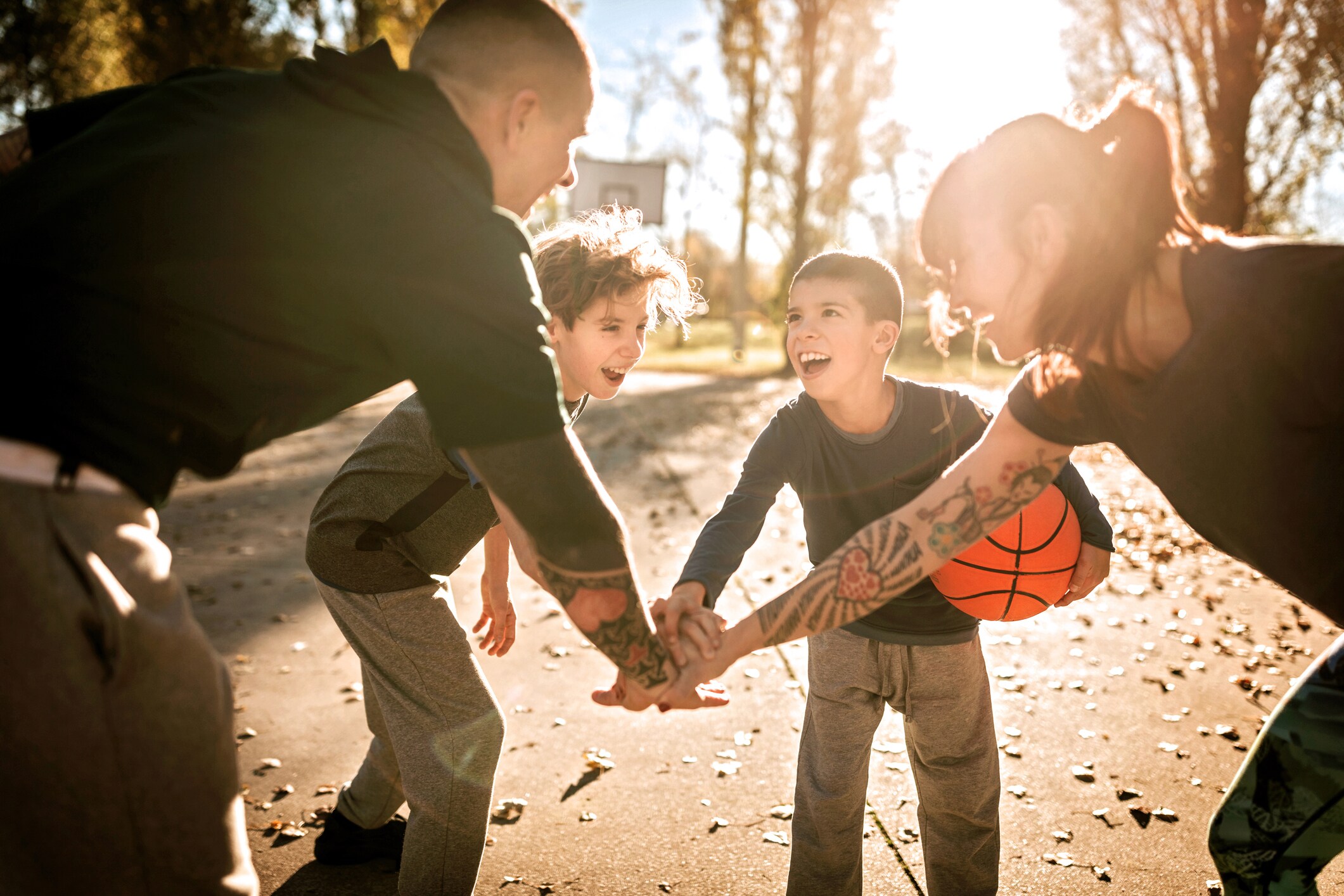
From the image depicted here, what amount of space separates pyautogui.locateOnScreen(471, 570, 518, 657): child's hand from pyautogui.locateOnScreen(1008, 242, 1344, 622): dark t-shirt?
2268mm

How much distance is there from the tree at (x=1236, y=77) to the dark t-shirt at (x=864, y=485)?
56.3 feet

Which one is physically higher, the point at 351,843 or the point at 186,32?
the point at 186,32

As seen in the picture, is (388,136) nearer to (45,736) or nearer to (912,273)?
(45,736)

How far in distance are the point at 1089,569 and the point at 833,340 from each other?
45.3 inches

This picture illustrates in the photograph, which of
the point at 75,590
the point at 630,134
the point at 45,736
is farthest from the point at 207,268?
the point at 630,134

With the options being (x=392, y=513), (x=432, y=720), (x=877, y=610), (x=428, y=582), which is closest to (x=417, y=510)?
(x=392, y=513)

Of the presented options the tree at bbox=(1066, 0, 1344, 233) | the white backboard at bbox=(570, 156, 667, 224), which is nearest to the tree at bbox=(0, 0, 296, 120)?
the white backboard at bbox=(570, 156, 667, 224)

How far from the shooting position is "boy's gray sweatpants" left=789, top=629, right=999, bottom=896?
2.81m

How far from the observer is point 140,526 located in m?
1.63

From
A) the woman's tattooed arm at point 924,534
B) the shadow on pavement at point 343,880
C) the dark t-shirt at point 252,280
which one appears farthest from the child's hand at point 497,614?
the dark t-shirt at point 252,280

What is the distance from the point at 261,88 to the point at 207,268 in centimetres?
44

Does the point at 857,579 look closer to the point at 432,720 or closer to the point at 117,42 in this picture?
the point at 432,720

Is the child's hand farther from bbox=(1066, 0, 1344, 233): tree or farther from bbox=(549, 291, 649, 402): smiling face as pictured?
bbox=(1066, 0, 1344, 233): tree

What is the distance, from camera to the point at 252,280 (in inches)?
63.7
